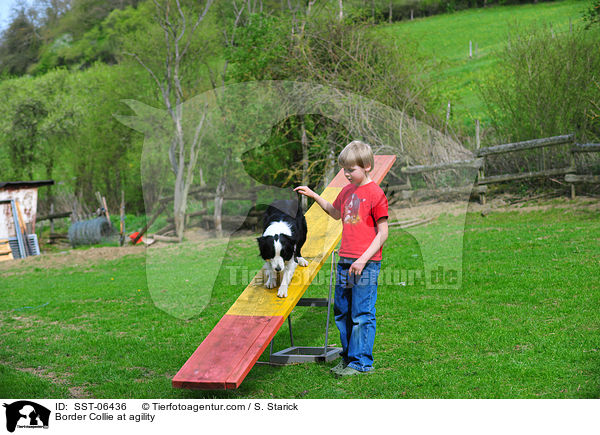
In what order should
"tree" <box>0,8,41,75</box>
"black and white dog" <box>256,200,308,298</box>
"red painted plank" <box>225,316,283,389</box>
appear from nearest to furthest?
1. "red painted plank" <box>225,316,283,389</box>
2. "black and white dog" <box>256,200,308,298</box>
3. "tree" <box>0,8,41,75</box>

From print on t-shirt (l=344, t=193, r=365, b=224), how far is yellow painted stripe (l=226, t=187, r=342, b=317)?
82 centimetres

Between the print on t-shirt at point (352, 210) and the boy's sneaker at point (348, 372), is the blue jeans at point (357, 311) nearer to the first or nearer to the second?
the boy's sneaker at point (348, 372)

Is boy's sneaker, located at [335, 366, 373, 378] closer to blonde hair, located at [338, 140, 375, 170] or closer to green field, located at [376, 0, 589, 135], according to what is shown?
blonde hair, located at [338, 140, 375, 170]

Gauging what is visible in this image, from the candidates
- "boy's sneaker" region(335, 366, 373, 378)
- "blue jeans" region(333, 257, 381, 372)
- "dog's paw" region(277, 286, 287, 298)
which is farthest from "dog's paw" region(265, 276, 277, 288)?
"boy's sneaker" region(335, 366, 373, 378)

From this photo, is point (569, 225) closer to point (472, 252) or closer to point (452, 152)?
point (472, 252)

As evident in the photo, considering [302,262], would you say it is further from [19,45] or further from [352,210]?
[19,45]

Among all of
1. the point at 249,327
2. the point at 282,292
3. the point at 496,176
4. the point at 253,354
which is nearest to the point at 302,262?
the point at 282,292

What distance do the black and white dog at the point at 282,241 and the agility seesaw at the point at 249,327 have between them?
11 cm

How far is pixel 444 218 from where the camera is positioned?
44.8ft

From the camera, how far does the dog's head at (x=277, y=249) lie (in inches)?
197

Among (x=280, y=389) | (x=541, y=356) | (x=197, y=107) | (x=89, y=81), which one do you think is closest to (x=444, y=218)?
(x=197, y=107)

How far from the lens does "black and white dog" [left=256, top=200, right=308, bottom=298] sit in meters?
5.03

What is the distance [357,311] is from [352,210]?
827 mm

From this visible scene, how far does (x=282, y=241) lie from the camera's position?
5.02 meters
